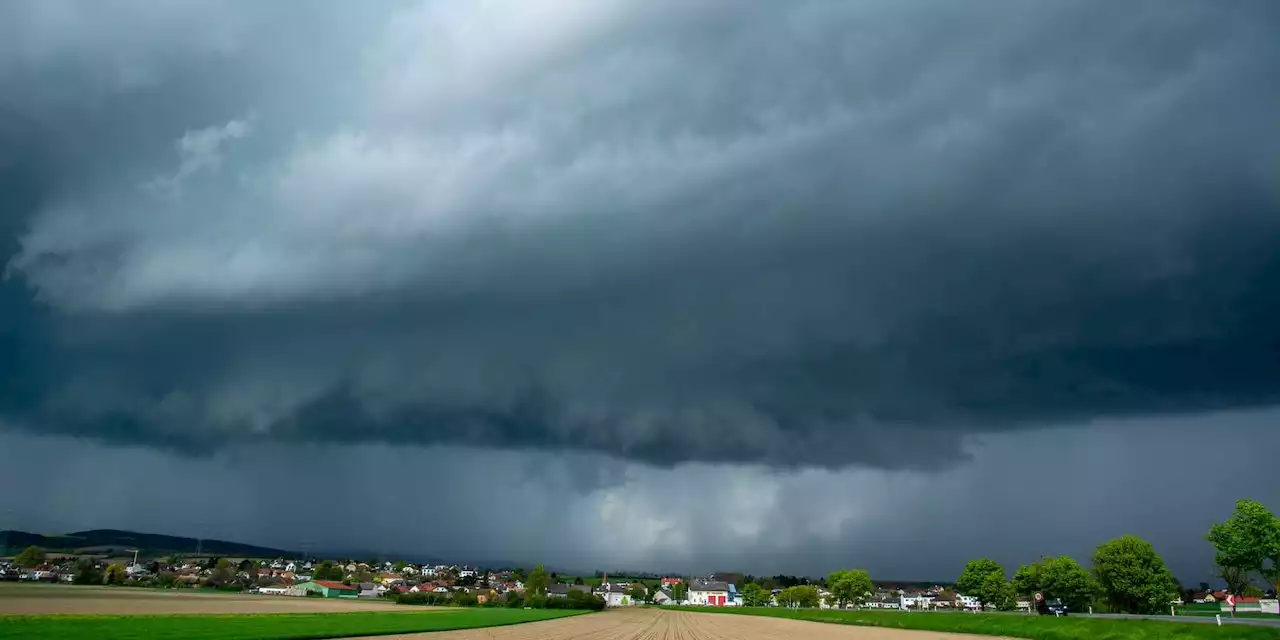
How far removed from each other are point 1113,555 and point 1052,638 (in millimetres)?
63164

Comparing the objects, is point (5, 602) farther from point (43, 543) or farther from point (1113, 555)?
point (1113, 555)

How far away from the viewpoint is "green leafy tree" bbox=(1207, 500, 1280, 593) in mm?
90562

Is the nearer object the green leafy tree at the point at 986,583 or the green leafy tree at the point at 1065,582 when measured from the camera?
the green leafy tree at the point at 1065,582

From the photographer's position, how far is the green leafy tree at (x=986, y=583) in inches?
6422

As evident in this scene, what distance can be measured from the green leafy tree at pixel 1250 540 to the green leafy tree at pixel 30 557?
201 meters

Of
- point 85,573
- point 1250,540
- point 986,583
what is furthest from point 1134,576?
point 85,573

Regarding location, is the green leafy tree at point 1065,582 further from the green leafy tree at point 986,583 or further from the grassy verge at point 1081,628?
the grassy verge at point 1081,628

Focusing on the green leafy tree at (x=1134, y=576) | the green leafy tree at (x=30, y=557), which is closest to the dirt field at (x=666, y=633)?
the green leafy tree at (x=1134, y=576)

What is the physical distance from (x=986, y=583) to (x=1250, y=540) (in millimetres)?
80577

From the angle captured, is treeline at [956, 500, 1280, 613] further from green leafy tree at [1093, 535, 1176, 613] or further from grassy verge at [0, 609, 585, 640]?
grassy verge at [0, 609, 585, 640]

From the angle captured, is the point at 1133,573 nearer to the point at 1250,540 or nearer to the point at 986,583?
the point at 1250,540

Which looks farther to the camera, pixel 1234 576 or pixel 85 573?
pixel 85 573

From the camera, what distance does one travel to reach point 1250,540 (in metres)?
91.7

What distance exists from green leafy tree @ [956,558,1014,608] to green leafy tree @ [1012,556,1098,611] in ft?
27.1
